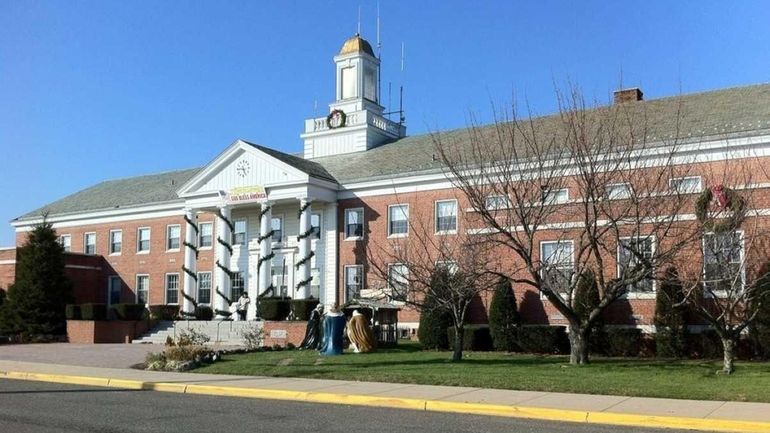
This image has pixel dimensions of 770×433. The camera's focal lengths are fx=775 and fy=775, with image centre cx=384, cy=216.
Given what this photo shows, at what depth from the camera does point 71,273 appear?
45844 millimetres

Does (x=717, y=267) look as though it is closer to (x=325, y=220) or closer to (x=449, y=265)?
(x=449, y=265)

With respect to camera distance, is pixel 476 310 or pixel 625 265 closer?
pixel 625 265

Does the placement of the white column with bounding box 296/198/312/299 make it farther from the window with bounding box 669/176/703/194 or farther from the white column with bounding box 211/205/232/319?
the window with bounding box 669/176/703/194

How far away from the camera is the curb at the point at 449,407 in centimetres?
1189

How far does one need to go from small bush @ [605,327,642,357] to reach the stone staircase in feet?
48.3

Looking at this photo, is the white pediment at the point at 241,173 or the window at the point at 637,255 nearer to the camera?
Result: the window at the point at 637,255

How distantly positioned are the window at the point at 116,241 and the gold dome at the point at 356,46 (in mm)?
17769

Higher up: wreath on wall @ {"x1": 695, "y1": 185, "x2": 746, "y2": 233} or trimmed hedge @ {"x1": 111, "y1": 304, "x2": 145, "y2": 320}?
wreath on wall @ {"x1": 695, "y1": 185, "x2": 746, "y2": 233}

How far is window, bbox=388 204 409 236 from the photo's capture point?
36344 millimetres

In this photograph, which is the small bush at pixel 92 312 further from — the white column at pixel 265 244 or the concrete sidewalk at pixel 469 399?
the concrete sidewalk at pixel 469 399

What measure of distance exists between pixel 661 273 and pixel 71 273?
116 ft

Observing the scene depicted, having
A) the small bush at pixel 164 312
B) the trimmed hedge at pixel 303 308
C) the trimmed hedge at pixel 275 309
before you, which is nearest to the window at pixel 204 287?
the small bush at pixel 164 312

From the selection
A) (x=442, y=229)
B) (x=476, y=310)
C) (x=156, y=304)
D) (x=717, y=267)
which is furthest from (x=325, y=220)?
(x=717, y=267)

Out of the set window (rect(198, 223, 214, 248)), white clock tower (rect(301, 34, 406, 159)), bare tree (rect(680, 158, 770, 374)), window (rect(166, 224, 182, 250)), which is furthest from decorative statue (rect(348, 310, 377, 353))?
window (rect(166, 224, 182, 250))
